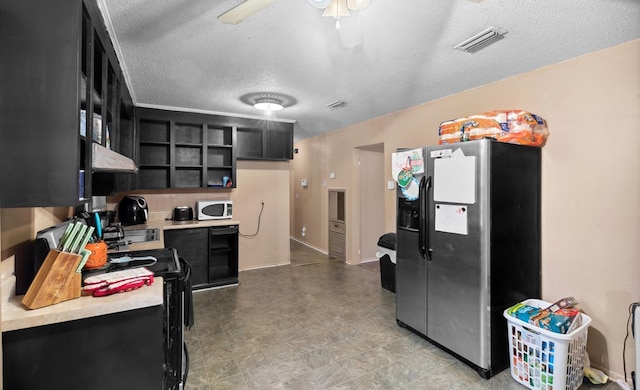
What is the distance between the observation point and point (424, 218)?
266 cm

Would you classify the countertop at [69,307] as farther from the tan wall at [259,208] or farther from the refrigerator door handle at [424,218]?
the tan wall at [259,208]

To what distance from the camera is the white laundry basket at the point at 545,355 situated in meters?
1.97

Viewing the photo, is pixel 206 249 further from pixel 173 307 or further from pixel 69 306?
pixel 69 306

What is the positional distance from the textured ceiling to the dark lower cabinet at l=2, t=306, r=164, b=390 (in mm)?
1757

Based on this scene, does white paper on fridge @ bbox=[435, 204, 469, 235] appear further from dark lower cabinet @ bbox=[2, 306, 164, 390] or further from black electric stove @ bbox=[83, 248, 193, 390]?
dark lower cabinet @ bbox=[2, 306, 164, 390]

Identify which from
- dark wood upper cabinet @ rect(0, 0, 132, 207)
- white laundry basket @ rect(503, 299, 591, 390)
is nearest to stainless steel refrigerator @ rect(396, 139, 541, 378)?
white laundry basket @ rect(503, 299, 591, 390)

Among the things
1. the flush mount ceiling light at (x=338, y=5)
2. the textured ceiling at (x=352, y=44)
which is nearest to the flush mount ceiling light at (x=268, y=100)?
the textured ceiling at (x=352, y=44)

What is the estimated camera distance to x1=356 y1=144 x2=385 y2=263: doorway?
5266mm

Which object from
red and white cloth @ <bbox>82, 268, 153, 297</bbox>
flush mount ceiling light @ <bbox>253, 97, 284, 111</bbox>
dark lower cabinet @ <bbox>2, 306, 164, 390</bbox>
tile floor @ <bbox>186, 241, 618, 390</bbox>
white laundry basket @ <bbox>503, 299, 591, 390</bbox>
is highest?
flush mount ceiling light @ <bbox>253, 97, 284, 111</bbox>

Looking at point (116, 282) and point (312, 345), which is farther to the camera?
point (312, 345)

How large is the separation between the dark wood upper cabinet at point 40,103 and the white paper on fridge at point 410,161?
243 centimetres

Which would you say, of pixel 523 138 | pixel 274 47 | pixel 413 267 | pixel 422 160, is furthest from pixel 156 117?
pixel 523 138

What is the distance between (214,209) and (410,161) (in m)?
2.95

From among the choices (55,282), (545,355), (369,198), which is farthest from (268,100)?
(545,355)
